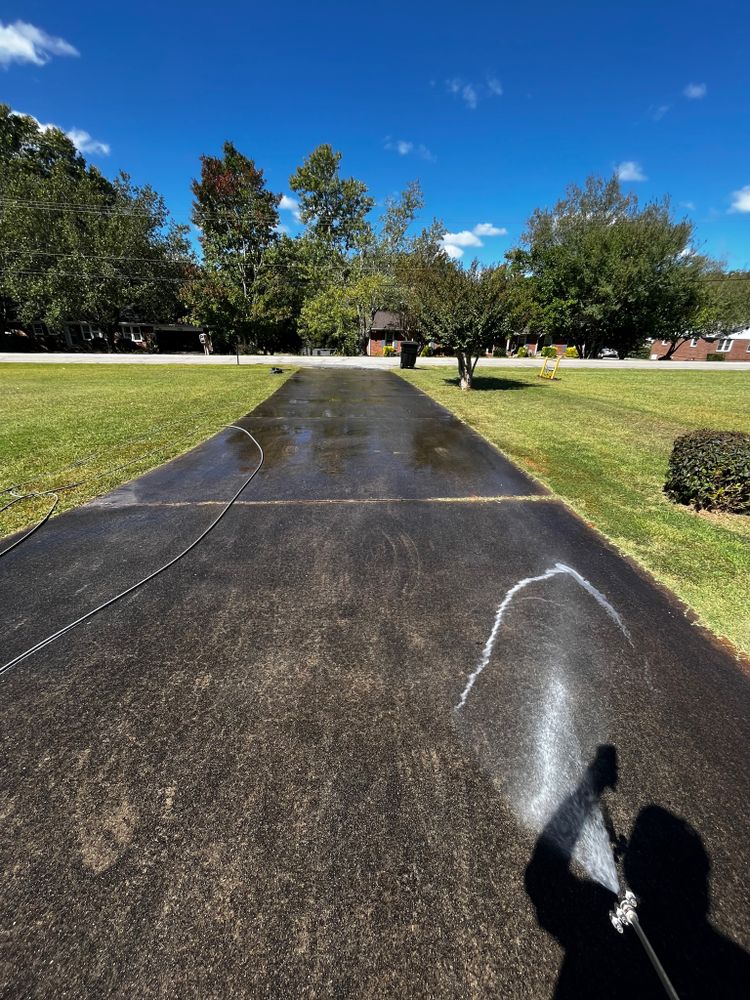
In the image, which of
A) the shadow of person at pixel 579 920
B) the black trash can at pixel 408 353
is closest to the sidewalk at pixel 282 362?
the black trash can at pixel 408 353

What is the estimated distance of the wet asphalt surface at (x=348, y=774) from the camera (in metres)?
1.47

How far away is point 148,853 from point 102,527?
12.5ft

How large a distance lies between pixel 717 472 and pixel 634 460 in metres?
2.45

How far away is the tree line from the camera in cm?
3052

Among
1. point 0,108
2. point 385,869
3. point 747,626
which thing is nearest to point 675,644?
point 747,626

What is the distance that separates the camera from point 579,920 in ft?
5.16

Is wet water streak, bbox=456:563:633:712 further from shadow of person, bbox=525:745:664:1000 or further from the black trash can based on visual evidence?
the black trash can

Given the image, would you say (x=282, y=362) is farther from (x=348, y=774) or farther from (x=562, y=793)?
(x=562, y=793)

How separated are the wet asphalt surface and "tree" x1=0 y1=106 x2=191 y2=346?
3679 centimetres

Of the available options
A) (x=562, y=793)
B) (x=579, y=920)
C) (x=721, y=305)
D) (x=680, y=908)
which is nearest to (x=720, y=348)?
(x=721, y=305)

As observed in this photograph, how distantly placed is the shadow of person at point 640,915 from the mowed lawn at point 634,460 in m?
1.87

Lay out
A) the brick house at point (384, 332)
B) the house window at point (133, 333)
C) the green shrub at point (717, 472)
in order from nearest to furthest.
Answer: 1. the green shrub at point (717, 472)
2. the brick house at point (384, 332)
3. the house window at point (133, 333)

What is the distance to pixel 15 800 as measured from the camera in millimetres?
1943

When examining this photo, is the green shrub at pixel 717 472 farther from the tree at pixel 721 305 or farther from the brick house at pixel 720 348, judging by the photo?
the brick house at pixel 720 348
